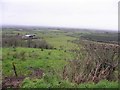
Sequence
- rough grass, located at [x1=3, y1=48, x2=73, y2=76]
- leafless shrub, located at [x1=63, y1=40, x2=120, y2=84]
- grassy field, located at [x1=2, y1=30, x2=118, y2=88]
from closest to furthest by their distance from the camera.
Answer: grassy field, located at [x1=2, y1=30, x2=118, y2=88] < leafless shrub, located at [x1=63, y1=40, x2=120, y2=84] < rough grass, located at [x1=3, y1=48, x2=73, y2=76]

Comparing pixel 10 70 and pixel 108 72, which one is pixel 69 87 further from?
pixel 10 70

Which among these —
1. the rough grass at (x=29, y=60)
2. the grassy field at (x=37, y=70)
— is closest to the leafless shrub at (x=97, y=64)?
the grassy field at (x=37, y=70)

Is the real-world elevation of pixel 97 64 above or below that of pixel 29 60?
above

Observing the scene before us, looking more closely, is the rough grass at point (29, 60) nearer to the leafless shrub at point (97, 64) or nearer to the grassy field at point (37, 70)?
the grassy field at point (37, 70)

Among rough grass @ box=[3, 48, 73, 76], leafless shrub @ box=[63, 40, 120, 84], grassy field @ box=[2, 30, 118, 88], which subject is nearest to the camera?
grassy field @ box=[2, 30, 118, 88]

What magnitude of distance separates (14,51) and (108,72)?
42.1 feet

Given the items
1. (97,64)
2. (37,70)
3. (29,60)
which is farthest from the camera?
(29,60)

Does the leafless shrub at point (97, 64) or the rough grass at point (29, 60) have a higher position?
the leafless shrub at point (97, 64)

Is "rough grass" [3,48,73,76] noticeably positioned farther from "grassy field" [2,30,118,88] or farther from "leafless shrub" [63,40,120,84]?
"leafless shrub" [63,40,120,84]

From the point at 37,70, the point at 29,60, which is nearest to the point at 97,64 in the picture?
the point at 37,70

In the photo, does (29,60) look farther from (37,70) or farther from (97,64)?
(97,64)

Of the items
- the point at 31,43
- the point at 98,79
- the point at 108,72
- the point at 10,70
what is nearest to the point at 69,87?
the point at 98,79

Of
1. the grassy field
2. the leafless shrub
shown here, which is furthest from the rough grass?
the leafless shrub

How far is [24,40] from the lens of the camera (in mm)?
27844
